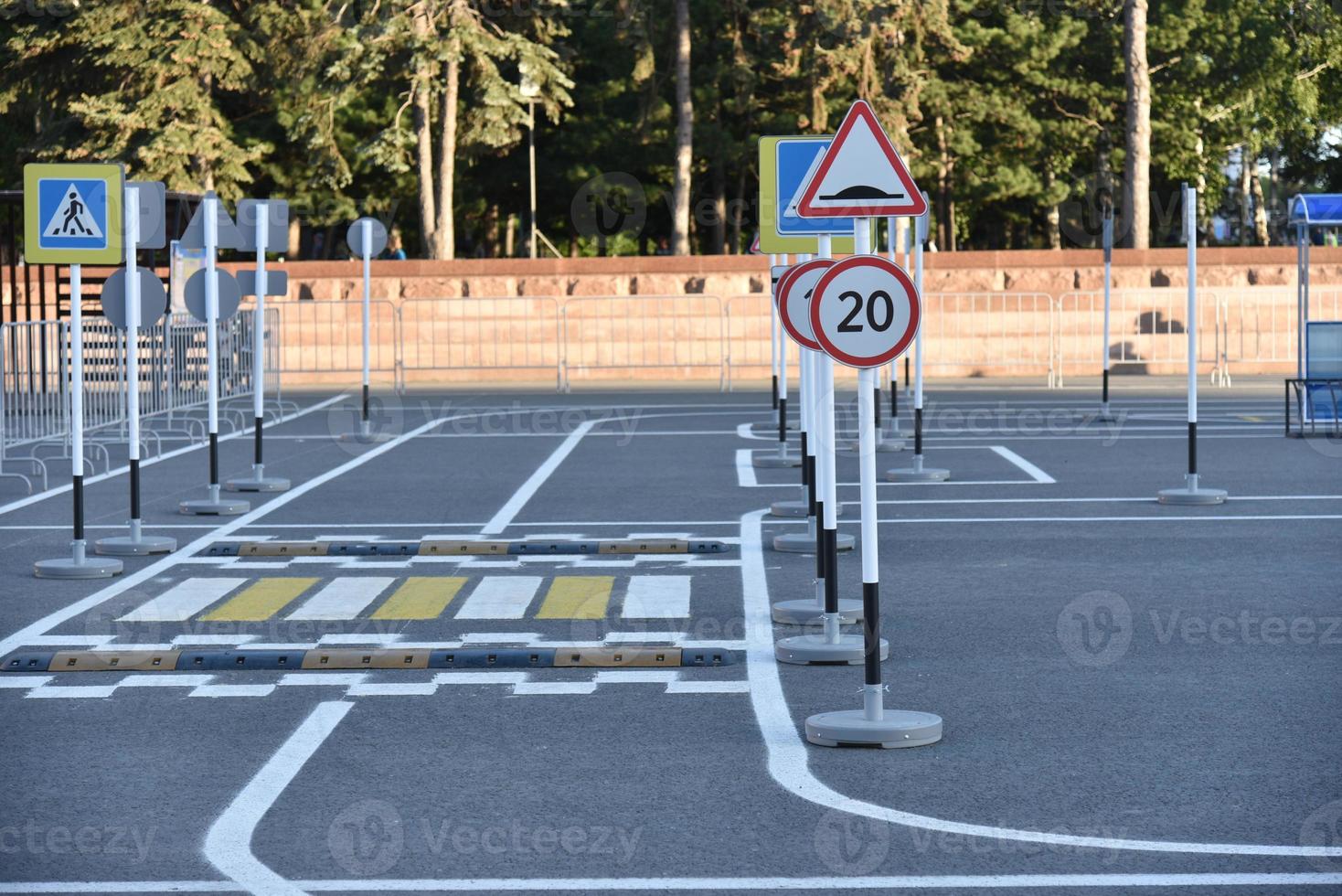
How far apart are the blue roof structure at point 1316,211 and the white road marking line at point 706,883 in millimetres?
18338

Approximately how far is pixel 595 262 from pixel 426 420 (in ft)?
35.5

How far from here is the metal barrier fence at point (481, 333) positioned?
35594 millimetres

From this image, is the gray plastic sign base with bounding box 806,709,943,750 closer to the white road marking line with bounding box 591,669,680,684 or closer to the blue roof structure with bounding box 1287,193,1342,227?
the white road marking line with bounding box 591,669,680,684

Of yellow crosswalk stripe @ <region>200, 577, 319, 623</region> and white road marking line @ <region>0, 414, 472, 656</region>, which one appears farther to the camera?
yellow crosswalk stripe @ <region>200, 577, 319, 623</region>

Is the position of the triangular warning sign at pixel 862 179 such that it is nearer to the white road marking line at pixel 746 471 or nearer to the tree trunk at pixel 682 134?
the white road marking line at pixel 746 471

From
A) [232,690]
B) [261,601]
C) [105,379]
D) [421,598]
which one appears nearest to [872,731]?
[232,690]

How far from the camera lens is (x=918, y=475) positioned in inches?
737

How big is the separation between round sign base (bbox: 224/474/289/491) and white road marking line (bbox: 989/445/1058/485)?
6.75m

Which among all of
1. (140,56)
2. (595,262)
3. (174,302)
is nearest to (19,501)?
(174,302)

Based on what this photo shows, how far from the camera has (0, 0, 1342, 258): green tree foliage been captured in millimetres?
44469

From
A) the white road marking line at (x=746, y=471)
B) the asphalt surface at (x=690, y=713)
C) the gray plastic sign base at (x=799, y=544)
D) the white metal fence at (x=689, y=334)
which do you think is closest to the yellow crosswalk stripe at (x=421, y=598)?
the asphalt surface at (x=690, y=713)

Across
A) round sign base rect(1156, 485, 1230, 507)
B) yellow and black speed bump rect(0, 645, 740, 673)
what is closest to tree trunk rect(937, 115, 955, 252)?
round sign base rect(1156, 485, 1230, 507)

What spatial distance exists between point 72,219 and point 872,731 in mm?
7480

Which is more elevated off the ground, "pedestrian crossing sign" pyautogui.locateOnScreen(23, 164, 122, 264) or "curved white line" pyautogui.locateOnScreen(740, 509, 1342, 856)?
"pedestrian crossing sign" pyautogui.locateOnScreen(23, 164, 122, 264)
